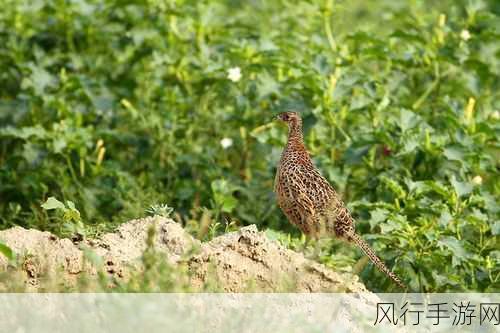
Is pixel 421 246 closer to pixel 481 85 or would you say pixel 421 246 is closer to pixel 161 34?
pixel 481 85

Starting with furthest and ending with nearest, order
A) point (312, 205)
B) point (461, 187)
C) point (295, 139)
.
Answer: point (295, 139), point (461, 187), point (312, 205)

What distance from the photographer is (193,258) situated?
5.99 m

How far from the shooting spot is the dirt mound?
5.93 meters

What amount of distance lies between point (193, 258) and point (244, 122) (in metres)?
3.11

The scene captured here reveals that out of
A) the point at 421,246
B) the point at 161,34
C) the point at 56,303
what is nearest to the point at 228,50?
the point at 161,34

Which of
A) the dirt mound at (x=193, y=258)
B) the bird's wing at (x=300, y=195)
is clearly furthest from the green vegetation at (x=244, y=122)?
the dirt mound at (x=193, y=258)

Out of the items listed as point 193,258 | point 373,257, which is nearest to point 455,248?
point 373,257

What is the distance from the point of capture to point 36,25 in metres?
10.1

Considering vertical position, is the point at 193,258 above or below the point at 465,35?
below

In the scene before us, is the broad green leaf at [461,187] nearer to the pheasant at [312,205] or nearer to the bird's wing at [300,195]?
the pheasant at [312,205]

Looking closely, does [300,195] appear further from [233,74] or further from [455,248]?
[233,74]

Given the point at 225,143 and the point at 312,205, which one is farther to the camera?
the point at 225,143

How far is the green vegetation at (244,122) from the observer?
775cm

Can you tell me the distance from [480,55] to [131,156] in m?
2.97
